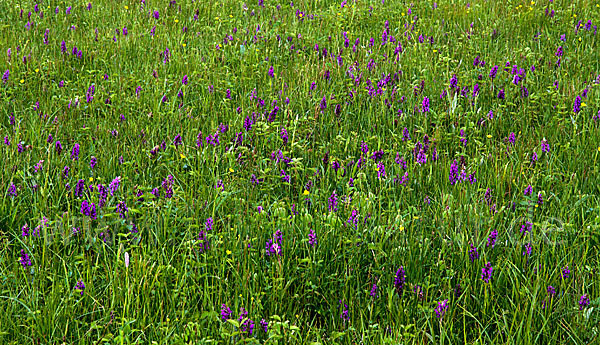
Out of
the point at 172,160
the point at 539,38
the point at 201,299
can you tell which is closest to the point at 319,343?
the point at 201,299

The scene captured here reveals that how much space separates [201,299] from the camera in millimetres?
2662

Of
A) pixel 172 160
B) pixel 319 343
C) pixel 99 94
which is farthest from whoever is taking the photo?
pixel 99 94

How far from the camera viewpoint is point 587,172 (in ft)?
12.0

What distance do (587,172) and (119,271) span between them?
2.69 m

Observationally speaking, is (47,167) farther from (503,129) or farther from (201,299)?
(503,129)

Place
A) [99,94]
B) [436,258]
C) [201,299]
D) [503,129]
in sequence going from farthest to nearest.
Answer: [99,94], [503,129], [436,258], [201,299]

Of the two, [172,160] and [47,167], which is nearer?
[47,167]

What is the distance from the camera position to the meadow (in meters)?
2.56

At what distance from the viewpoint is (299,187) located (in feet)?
11.5

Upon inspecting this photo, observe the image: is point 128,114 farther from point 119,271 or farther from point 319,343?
point 319,343

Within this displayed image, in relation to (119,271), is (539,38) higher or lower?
higher

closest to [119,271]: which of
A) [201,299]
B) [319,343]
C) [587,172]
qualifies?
[201,299]

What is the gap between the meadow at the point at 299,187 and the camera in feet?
8.39

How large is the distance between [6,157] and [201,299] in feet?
5.59
